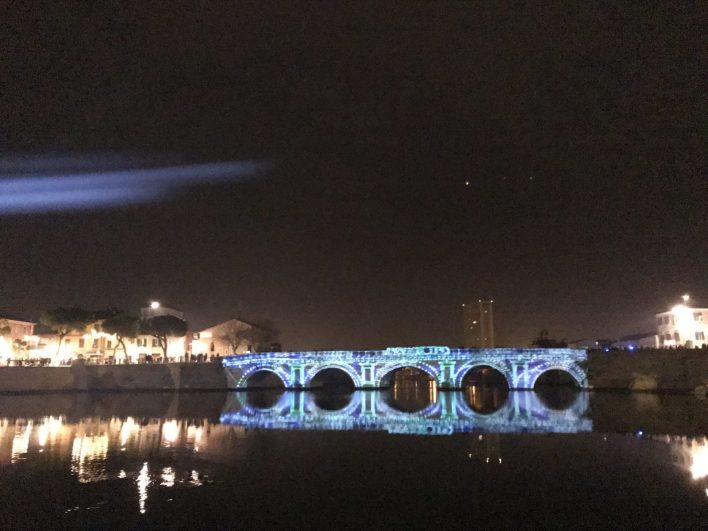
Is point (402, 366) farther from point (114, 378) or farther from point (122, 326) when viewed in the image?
point (122, 326)

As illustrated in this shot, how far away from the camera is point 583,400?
5112 centimetres

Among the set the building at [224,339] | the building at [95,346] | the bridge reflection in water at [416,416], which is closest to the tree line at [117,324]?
the building at [95,346]

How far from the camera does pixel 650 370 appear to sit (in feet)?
204

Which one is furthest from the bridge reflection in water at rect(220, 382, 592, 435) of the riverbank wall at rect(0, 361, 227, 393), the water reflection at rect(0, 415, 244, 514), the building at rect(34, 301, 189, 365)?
the building at rect(34, 301, 189, 365)

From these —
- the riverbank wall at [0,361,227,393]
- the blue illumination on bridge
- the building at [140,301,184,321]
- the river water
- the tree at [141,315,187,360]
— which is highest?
the building at [140,301,184,321]

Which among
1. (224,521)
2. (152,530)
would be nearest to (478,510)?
(224,521)

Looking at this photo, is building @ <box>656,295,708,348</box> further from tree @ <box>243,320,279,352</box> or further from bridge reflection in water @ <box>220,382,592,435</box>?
tree @ <box>243,320,279,352</box>

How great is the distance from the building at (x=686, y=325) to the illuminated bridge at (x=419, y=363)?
19260mm

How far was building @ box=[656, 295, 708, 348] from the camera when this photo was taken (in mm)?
72562

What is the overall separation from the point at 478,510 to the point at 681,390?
180 ft

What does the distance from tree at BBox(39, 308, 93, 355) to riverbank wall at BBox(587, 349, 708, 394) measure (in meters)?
64.3

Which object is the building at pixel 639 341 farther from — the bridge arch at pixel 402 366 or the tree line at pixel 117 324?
the tree line at pixel 117 324

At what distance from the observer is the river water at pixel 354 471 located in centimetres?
1453

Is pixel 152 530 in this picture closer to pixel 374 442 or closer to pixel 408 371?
pixel 374 442
